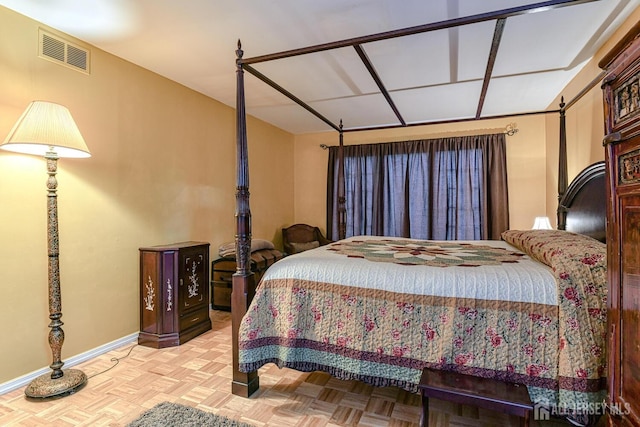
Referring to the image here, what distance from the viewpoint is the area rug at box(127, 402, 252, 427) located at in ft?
5.53

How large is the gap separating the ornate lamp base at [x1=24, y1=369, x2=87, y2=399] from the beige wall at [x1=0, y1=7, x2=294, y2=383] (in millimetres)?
203

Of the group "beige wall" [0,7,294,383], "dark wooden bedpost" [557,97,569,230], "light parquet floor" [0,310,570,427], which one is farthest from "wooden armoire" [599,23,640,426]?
"beige wall" [0,7,294,383]

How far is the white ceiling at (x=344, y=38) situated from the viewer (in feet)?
6.66

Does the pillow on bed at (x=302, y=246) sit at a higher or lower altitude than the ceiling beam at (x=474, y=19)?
lower

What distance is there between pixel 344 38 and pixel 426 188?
2889 millimetres

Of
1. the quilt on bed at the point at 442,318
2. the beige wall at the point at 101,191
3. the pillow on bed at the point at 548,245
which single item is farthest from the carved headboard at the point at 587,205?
the beige wall at the point at 101,191

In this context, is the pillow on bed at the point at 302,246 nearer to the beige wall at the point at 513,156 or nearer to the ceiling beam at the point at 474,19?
the beige wall at the point at 513,156

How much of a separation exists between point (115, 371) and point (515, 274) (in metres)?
2.71

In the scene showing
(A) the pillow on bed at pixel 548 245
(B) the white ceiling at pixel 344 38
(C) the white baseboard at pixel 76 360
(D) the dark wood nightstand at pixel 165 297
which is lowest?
(C) the white baseboard at pixel 76 360

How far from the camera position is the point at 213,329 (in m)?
3.16

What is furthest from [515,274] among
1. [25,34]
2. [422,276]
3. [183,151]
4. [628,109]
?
[25,34]

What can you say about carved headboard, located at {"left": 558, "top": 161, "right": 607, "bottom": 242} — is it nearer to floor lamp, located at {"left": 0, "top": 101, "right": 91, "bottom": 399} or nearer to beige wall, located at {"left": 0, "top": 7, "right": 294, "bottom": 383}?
beige wall, located at {"left": 0, "top": 7, "right": 294, "bottom": 383}

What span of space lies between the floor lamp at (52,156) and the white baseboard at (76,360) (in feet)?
0.39

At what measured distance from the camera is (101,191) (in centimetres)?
261
